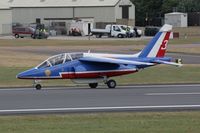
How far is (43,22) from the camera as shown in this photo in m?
116

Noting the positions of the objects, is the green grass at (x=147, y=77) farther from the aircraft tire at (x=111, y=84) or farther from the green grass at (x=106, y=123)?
the green grass at (x=106, y=123)

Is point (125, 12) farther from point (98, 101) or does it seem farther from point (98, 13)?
point (98, 101)

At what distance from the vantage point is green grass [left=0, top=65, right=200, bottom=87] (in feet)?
99.2

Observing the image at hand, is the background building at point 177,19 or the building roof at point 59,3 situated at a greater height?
the building roof at point 59,3

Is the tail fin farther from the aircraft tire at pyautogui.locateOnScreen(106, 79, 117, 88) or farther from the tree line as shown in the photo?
the tree line

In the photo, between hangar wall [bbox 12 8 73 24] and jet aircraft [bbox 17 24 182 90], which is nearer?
jet aircraft [bbox 17 24 182 90]

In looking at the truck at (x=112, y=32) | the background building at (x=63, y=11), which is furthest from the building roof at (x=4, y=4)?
the truck at (x=112, y=32)

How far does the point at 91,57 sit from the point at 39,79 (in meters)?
2.23

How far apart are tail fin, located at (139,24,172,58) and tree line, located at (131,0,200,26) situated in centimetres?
9748

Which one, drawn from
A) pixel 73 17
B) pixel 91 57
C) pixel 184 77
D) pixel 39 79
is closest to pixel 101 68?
pixel 91 57

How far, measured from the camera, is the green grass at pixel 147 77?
30.2 meters

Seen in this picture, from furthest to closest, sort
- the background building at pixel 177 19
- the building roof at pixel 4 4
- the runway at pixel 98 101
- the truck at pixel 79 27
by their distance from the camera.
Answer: the building roof at pixel 4 4 < the background building at pixel 177 19 < the truck at pixel 79 27 < the runway at pixel 98 101

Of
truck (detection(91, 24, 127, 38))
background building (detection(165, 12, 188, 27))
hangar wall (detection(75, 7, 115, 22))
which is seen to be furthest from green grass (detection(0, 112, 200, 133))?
hangar wall (detection(75, 7, 115, 22))

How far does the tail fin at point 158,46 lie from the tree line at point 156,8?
320ft
